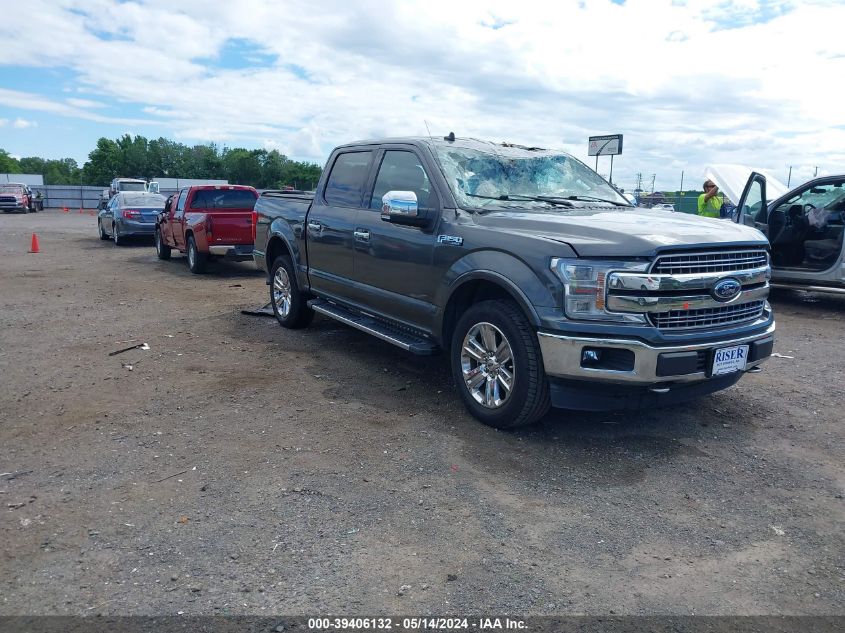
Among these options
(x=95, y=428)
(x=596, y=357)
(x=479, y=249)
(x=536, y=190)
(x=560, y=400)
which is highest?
(x=536, y=190)

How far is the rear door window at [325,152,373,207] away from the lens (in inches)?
257

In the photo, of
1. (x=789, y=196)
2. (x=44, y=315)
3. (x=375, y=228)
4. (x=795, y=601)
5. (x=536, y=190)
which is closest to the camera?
(x=795, y=601)

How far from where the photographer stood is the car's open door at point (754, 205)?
9.99 metres

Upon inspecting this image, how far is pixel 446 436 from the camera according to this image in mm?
4738

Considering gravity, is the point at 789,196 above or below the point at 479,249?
above

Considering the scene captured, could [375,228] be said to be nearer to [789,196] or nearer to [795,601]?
[795,601]

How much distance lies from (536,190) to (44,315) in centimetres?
685

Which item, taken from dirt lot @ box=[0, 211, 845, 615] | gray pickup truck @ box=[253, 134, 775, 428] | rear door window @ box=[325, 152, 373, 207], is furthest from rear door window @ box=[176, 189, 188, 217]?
gray pickup truck @ box=[253, 134, 775, 428]

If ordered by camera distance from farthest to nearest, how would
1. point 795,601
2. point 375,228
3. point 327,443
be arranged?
point 375,228
point 327,443
point 795,601

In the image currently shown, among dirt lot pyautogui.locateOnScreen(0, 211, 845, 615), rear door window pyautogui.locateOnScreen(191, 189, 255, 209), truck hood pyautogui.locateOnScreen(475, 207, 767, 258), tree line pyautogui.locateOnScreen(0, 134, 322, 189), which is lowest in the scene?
dirt lot pyautogui.locateOnScreen(0, 211, 845, 615)

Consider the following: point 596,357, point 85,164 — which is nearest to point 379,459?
point 596,357

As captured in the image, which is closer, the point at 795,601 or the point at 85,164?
the point at 795,601

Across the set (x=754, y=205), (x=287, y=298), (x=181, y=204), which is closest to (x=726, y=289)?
(x=287, y=298)

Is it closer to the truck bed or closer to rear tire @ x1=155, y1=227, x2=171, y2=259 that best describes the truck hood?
the truck bed
